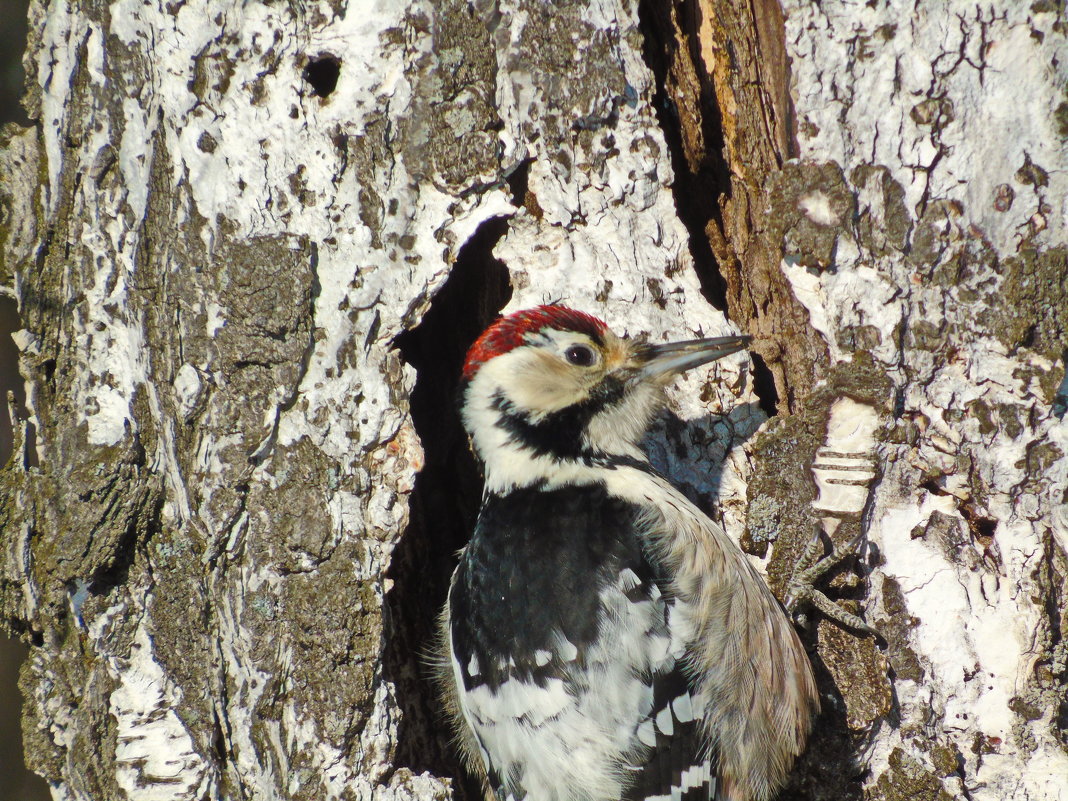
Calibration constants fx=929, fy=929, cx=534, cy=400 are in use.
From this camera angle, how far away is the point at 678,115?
257 centimetres

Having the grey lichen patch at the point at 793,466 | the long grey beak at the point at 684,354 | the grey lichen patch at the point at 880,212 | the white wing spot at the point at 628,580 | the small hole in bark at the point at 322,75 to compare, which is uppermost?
the small hole in bark at the point at 322,75

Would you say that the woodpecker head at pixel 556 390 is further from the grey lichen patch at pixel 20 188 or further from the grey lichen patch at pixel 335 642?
the grey lichen patch at pixel 20 188

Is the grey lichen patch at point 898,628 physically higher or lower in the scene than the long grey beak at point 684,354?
lower

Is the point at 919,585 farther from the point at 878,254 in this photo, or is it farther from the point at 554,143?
the point at 554,143

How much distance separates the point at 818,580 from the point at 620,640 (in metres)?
0.54

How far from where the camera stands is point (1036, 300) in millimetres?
2170

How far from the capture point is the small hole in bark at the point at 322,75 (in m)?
2.41

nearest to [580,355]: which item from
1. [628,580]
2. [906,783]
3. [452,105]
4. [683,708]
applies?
[628,580]

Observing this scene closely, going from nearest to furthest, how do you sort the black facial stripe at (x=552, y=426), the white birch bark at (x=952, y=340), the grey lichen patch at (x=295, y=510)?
the white birch bark at (x=952, y=340)
the grey lichen patch at (x=295, y=510)
the black facial stripe at (x=552, y=426)

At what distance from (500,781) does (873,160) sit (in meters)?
1.86

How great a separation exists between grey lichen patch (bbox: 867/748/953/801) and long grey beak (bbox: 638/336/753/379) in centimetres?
108

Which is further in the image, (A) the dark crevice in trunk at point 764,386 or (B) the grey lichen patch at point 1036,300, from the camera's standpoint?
(A) the dark crevice in trunk at point 764,386

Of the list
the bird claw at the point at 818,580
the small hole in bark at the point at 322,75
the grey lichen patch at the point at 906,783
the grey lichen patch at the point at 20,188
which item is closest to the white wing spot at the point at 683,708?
the bird claw at the point at 818,580

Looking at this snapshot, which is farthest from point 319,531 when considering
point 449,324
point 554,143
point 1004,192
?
point 1004,192
